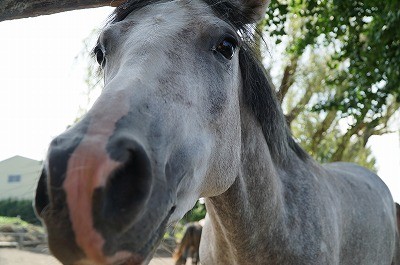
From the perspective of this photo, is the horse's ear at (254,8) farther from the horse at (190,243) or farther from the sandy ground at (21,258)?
the sandy ground at (21,258)

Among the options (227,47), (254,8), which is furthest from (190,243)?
(227,47)

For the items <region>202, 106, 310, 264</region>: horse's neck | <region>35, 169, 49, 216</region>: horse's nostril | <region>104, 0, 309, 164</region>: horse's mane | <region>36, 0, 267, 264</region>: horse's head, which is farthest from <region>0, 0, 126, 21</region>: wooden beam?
<region>35, 169, 49, 216</region>: horse's nostril

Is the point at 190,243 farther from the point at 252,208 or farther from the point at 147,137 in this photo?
the point at 147,137

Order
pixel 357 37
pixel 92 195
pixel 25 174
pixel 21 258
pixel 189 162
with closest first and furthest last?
pixel 92 195, pixel 189 162, pixel 25 174, pixel 357 37, pixel 21 258

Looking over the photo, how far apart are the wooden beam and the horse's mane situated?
0.26 meters

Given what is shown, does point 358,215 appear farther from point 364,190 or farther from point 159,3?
point 159,3

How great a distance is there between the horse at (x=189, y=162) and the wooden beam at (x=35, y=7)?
0.28m

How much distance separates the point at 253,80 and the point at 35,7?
1420mm

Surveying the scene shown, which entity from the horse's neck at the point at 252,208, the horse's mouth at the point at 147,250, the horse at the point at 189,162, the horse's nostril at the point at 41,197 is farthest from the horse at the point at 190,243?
the horse's nostril at the point at 41,197

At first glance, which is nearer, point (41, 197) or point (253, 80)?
point (41, 197)

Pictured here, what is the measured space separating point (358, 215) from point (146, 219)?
2.78m

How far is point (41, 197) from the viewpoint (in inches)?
64.0

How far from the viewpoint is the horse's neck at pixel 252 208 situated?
9.11 ft

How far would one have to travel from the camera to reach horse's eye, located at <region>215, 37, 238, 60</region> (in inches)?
96.4
